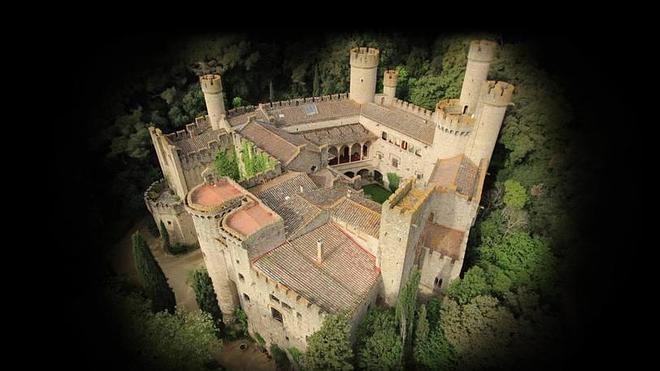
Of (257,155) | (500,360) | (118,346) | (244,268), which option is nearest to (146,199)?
(257,155)

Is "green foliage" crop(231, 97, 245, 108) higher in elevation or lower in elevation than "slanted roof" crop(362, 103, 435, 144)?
lower

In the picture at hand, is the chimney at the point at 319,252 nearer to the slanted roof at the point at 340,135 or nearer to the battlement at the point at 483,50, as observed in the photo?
the slanted roof at the point at 340,135

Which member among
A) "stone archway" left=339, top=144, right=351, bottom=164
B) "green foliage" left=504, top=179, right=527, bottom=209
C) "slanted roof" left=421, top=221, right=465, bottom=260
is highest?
"green foliage" left=504, top=179, right=527, bottom=209

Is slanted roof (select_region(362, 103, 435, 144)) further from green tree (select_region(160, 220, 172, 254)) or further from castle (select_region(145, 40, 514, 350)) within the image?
green tree (select_region(160, 220, 172, 254))

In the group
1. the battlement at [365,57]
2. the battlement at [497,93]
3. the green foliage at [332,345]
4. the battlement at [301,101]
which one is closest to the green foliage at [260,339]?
the green foliage at [332,345]

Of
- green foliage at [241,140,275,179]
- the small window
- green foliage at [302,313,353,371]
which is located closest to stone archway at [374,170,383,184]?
green foliage at [241,140,275,179]

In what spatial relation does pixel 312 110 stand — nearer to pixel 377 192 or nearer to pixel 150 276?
pixel 377 192

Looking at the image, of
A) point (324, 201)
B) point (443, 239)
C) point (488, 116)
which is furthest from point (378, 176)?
point (324, 201)
